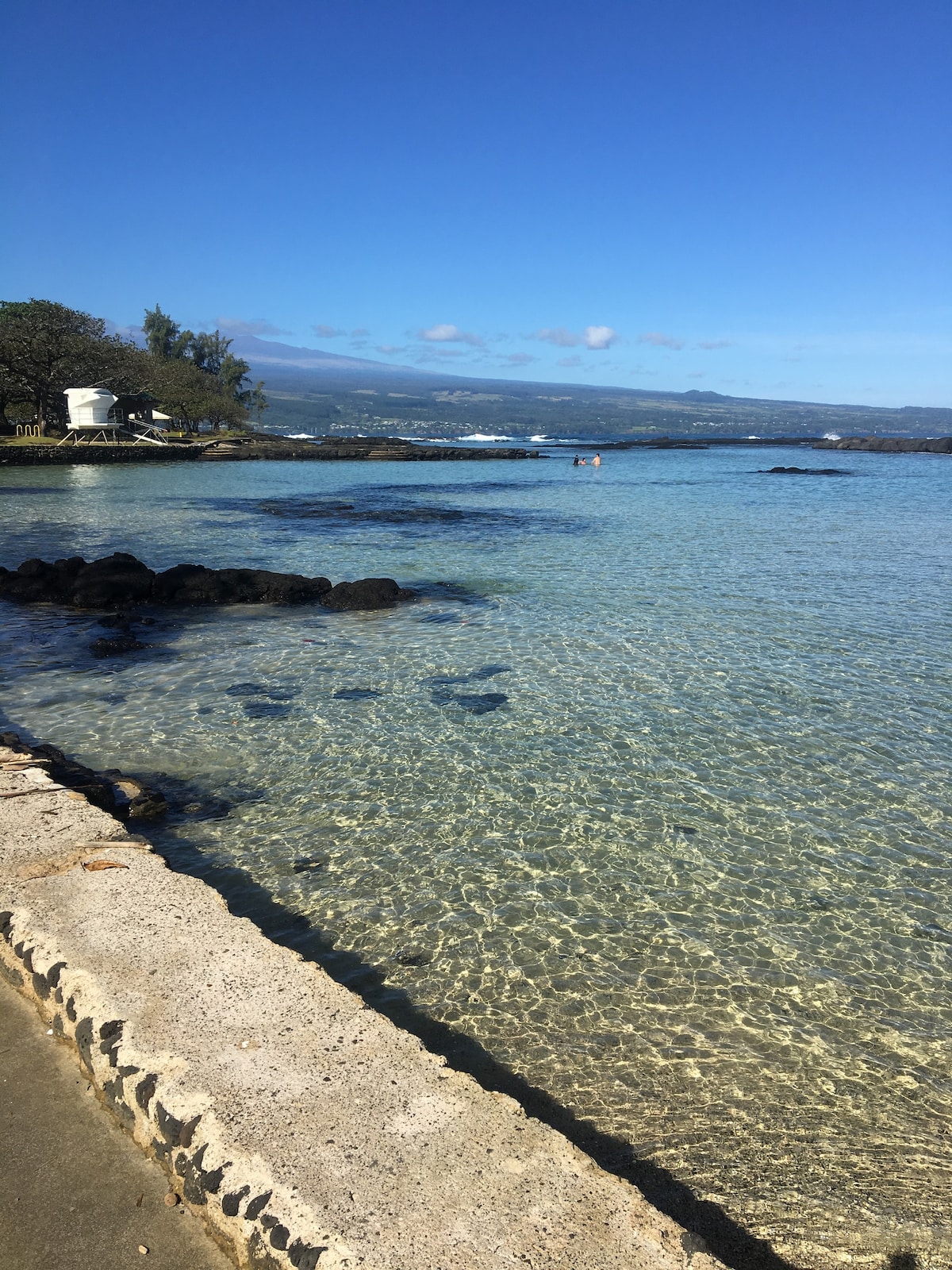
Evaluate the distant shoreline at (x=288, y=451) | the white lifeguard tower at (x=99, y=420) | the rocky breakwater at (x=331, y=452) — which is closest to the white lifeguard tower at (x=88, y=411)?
the white lifeguard tower at (x=99, y=420)

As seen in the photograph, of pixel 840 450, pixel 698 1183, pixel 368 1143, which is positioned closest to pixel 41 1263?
pixel 368 1143

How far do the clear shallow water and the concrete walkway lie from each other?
6.04 feet

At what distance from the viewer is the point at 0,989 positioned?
13.7 feet

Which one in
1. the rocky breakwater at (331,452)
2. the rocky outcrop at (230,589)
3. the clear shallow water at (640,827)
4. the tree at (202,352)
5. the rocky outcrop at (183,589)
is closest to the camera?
the clear shallow water at (640,827)

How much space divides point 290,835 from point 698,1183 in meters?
4.04

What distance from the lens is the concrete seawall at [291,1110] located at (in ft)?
8.88

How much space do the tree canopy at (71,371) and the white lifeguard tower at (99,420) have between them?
1.51m

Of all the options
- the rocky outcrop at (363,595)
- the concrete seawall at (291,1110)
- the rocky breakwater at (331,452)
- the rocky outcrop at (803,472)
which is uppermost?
the concrete seawall at (291,1110)

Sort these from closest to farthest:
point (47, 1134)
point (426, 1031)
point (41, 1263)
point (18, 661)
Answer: point (41, 1263), point (47, 1134), point (426, 1031), point (18, 661)

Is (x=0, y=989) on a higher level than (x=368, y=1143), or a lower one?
lower

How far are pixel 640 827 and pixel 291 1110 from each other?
426cm

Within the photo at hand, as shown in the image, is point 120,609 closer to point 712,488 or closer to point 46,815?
point 46,815

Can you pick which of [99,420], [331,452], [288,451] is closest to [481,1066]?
[99,420]

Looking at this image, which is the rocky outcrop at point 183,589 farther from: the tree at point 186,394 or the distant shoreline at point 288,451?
the tree at point 186,394
